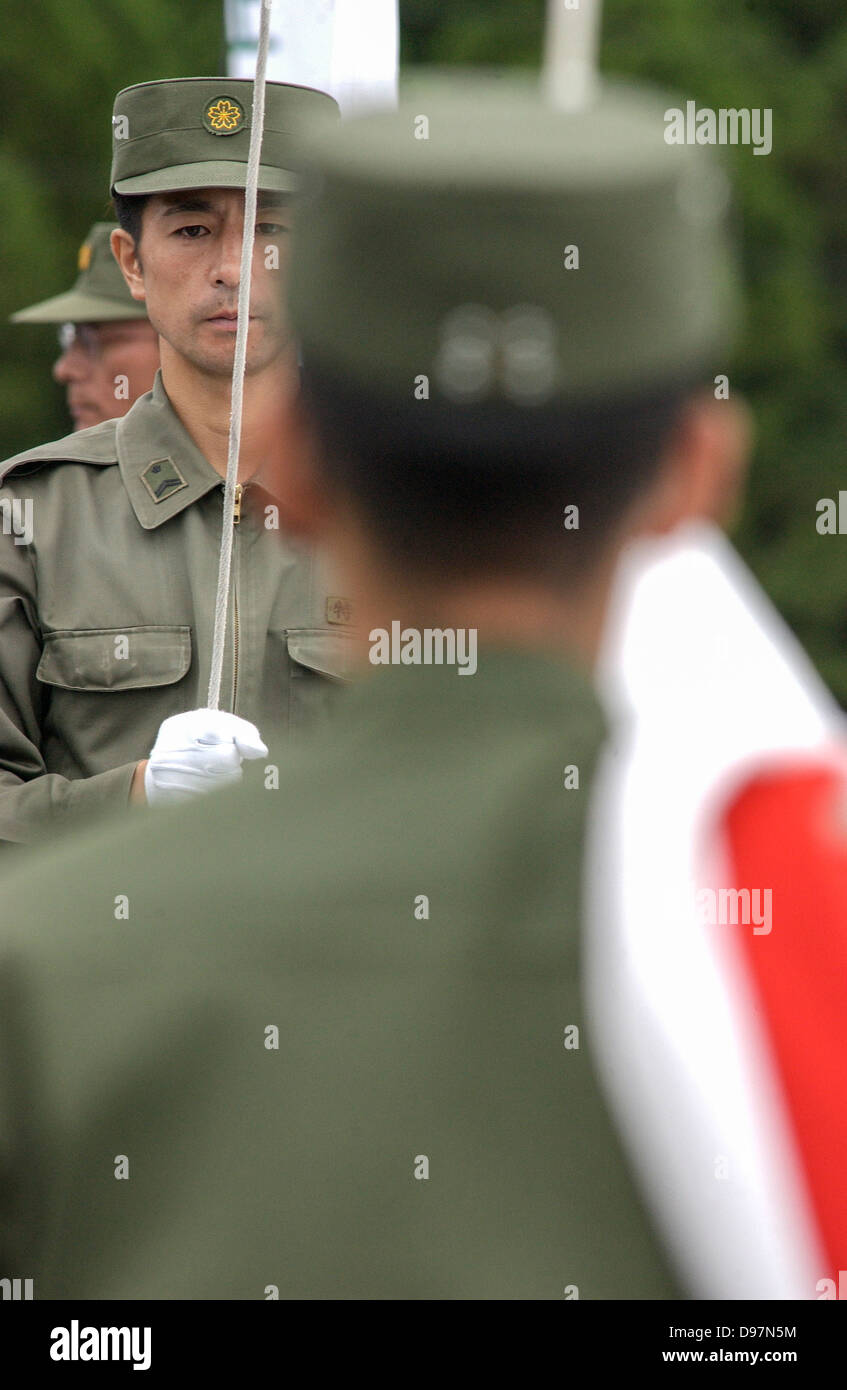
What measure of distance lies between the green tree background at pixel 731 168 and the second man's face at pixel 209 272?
7.92 meters

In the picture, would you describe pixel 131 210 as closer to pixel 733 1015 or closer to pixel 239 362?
pixel 239 362

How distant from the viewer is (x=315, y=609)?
2.54 metres

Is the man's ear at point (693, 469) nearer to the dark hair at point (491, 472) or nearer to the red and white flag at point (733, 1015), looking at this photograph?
the dark hair at point (491, 472)

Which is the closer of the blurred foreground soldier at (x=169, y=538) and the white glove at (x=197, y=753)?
the white glove at (x=197, y=753)

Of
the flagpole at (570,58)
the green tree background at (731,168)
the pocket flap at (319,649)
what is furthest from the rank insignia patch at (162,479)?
the green tree background at (731,168)

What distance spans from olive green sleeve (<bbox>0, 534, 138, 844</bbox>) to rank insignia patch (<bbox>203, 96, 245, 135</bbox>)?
0.59 metres

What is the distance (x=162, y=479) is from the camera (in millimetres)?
2613

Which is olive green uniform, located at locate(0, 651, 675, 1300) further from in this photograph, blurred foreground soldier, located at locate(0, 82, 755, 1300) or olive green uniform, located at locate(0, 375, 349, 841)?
olive green uniform, located at locate(0, 375, 349, 841)

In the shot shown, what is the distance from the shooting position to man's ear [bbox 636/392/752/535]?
105 centimetres

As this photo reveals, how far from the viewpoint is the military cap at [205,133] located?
8.71 feet

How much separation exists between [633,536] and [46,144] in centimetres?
1078

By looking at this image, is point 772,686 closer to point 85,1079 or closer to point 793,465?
point 85,1079

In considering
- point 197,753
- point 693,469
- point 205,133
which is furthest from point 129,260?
point 693,469
